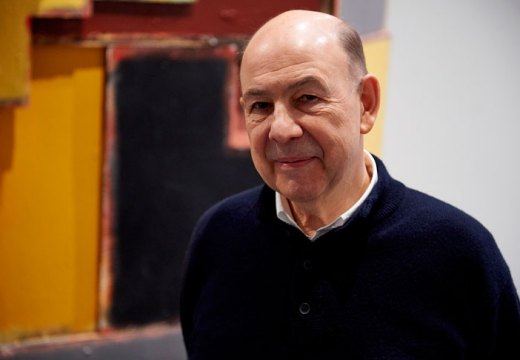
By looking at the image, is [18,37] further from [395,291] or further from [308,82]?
[395,291]

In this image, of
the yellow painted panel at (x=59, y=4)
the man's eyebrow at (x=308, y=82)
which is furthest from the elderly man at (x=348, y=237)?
the yellow painted panel at (x=59, y=4)

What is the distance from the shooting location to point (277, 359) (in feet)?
3.94

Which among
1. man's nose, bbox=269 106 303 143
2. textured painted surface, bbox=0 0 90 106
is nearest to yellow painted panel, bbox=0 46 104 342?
textured painted surface, bbox=0 0 90 106

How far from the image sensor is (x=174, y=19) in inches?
71.7

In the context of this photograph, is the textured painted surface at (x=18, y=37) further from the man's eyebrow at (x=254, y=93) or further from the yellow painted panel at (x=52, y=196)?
the man's eyebrow at (x=254, y=93)

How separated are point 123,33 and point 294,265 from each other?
87 centimetres

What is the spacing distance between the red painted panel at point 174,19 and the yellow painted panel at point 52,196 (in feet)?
0.18

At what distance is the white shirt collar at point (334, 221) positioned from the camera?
117 centimetres

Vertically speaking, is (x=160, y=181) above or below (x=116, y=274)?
above

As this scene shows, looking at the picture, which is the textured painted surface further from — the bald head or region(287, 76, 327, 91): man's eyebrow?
region(287, 76, 327, 91): man's eyebrow

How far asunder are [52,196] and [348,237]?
907 mm

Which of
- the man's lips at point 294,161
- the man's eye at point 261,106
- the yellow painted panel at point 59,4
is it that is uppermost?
the yellow painted panel at point 59,4

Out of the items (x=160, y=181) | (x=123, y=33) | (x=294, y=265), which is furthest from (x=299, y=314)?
(x=123, y=33)

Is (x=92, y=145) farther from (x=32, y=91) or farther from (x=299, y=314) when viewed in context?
(x=299, y=314)
